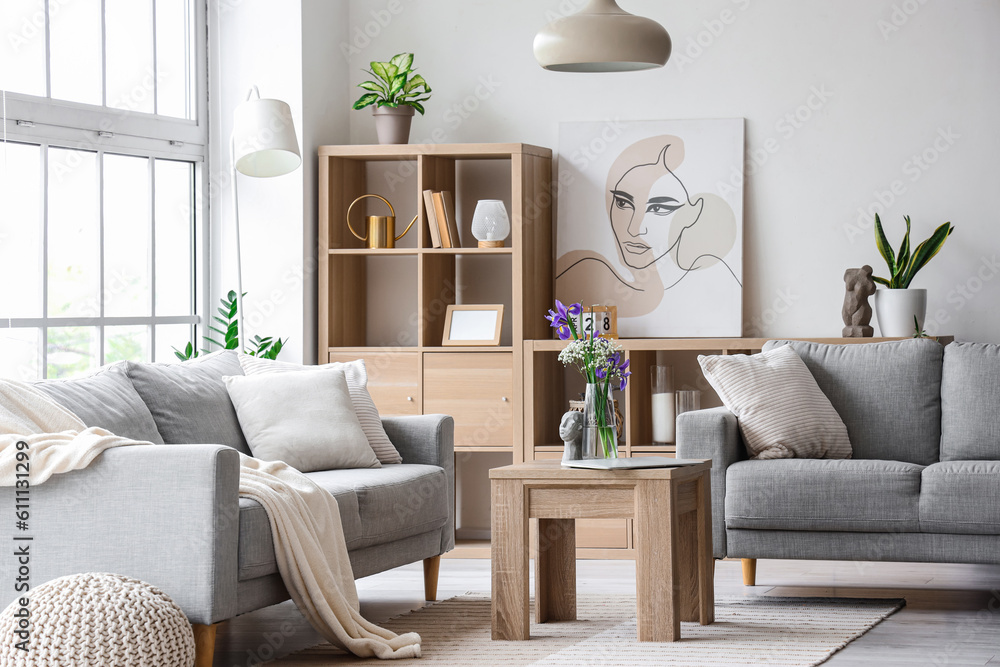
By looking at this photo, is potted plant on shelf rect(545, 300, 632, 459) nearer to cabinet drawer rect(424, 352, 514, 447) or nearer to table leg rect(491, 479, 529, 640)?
table leg rect(491, 479, 529, 640)

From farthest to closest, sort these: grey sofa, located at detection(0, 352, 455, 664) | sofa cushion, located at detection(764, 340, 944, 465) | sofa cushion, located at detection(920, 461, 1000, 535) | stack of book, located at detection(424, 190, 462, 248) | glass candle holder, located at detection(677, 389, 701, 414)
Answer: stack of book, located at detection(424, 190, 462, 248)
glass candle holder, located at detection(677, 389, 701, 414)
sofa cushion, located at detection(764, 340, 944, 465)
sofa cushion, located at detection(920, 461, 1000, 535)
grey sofa, located at detection(0, 352, 455, 664)

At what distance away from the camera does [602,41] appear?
3236mm

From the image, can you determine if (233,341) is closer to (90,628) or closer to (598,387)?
(598,387)

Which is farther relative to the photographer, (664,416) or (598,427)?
(664,416)

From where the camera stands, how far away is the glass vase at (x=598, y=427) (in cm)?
359

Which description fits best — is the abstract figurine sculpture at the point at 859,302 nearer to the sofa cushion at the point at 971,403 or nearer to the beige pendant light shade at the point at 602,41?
the sofa cushion at the point at 971,403

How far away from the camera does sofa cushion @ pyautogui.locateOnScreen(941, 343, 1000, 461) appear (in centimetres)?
425

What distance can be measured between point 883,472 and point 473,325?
2.03 m

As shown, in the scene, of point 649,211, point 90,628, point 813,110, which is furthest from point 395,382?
point 90,628

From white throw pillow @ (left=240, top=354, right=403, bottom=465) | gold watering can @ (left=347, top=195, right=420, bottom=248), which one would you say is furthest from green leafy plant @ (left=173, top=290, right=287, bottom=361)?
white throw pillow @ (left=240, top=354, right=403, bottom=465)

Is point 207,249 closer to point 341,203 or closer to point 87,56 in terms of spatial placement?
point 341,203

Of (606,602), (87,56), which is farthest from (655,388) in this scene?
(87,56)

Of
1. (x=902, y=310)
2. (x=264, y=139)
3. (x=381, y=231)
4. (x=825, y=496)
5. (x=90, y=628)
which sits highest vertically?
(x=264, y=139)

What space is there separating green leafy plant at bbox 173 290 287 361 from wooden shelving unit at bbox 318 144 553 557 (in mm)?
230
